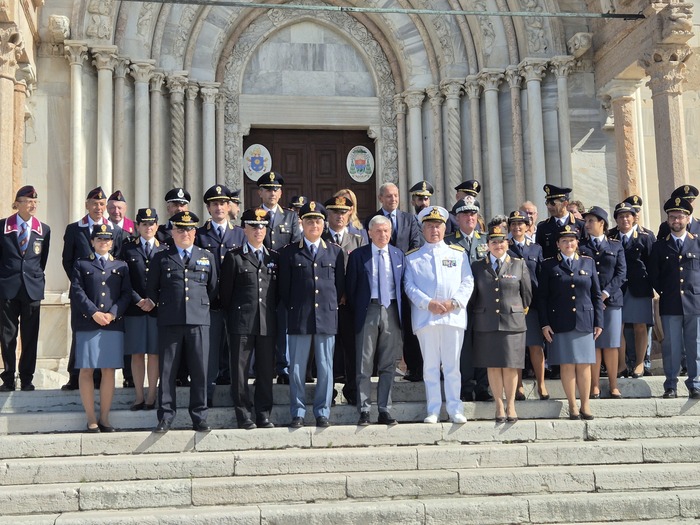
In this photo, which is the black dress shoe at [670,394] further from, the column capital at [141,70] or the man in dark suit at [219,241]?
the column capital at [141,70]

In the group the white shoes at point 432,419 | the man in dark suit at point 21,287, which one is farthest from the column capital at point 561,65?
the man in dark suit at point 21,287

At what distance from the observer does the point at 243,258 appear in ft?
23.8

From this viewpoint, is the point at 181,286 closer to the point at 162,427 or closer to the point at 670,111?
the point at 162,427

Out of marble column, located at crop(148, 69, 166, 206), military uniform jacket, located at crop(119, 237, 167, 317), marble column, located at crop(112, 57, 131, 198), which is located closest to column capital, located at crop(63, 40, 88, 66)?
marble column, located at crop(112, 57, 131, 198)

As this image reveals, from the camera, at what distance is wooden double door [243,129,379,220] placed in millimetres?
12891

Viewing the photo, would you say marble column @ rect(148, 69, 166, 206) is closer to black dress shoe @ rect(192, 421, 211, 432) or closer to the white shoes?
black dress shoe @ rect(192, 421, 211, 432)

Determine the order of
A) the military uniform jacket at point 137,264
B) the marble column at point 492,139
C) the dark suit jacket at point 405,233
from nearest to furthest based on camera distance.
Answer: the military uniform jacket at point 137,264 < the dark suit jacket at point 405,233 < the marble column at point 492,139

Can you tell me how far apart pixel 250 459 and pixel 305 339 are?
3.71 feet

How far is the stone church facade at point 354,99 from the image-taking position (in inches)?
431

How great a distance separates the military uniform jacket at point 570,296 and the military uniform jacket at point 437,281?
0.79 m

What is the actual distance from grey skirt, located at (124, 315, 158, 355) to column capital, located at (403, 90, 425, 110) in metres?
6.62

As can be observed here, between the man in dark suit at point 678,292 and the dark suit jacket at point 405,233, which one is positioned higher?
the dark suit jacket at point 405,233

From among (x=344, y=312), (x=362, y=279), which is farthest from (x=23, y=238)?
(x=362, y=279)

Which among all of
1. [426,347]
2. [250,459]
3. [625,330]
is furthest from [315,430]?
[625,330]
